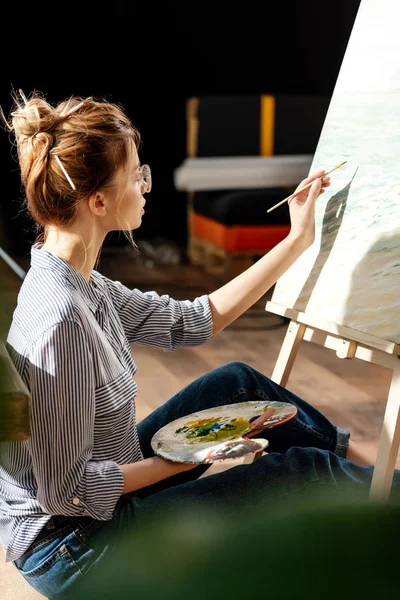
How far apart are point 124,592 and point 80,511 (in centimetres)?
64

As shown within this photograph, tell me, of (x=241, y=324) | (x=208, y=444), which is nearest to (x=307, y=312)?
(x=208, y=444)

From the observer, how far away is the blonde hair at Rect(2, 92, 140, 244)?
1259 mm

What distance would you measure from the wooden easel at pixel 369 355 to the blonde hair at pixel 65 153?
1.93ft

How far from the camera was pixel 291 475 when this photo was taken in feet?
4.30

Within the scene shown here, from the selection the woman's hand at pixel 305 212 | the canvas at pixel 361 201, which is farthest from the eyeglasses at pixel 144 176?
the canvas at pixel 361 201

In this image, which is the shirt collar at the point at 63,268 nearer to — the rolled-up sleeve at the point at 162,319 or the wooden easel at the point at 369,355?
the rolled-up sleeve at the point at 162,319

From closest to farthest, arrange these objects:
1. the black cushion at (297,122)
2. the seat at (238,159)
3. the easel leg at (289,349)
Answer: the easel leg at (289,349) < the seat at (238,159) < the black cushion at (297,122)

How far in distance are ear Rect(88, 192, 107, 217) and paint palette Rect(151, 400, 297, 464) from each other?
15.8 inches

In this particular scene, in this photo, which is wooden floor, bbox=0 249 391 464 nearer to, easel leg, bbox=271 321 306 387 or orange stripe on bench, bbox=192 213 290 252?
orange stripe on bench, bbox=192 213 290 252

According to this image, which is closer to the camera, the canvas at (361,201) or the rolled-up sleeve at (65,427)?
the rolled-up sleeve at (65,427)

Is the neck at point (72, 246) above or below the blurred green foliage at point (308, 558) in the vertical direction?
below

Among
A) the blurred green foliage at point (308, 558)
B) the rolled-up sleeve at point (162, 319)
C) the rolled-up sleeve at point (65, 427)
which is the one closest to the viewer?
the blurred green foliage at point (308, 558)

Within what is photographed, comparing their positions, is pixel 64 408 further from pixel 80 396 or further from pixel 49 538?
pixel 49 538

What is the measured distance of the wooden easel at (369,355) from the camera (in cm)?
143
